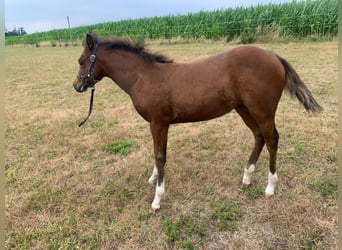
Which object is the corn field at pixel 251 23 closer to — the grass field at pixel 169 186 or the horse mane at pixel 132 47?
the grass field at pixel 169 186

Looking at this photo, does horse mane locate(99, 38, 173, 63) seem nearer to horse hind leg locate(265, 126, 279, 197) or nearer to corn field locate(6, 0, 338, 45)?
horse hind leg locate(265, 126, 279, 197)

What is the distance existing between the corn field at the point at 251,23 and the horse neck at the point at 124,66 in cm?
764

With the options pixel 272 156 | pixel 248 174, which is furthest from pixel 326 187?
pixel 248 174

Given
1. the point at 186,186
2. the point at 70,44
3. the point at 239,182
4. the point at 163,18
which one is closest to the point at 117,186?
the point at 186,186

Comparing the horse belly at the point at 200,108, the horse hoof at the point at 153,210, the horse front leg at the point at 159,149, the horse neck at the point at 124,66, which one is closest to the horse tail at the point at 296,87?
the horse belly at the point at 200,108

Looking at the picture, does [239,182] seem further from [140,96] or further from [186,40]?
[186,40]

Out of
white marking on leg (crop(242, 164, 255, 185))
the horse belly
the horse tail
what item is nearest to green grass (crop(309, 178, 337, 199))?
white marking on leg (crop(242, 164, 255, 185))

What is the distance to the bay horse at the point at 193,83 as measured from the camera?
2.71 metres

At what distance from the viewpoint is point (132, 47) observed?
119 inches

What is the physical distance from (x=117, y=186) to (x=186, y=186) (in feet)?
2.57

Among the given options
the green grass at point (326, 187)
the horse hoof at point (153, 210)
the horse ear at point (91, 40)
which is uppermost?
the horse ear at point (91, 40)

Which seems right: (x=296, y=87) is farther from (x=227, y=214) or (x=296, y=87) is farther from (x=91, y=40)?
(x=91, y=40)

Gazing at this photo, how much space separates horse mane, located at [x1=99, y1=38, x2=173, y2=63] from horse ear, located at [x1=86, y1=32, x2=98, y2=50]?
68mm

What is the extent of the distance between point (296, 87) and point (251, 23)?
12940mm
